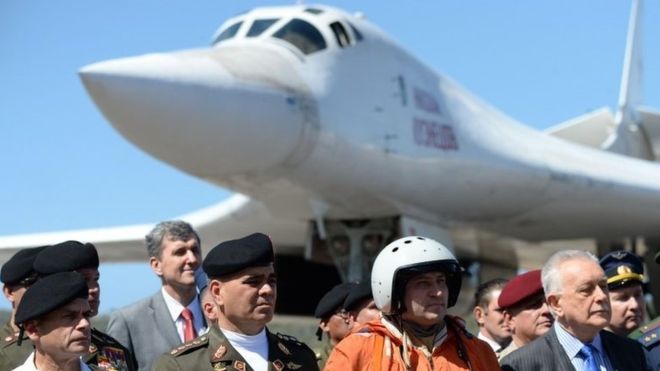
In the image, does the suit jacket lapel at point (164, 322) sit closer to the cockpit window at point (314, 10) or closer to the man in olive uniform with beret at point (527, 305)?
the man in olive uniform with beret at point (527, 305)

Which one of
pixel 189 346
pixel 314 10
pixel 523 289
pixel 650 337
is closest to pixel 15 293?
pixel 189 346

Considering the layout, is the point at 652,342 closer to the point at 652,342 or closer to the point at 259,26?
the point at 652,342

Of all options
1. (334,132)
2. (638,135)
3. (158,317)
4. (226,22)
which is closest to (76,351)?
(158,317)

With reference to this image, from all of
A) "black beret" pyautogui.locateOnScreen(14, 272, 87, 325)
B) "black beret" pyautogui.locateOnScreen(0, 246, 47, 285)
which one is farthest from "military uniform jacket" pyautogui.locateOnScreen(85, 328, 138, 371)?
"black beret" pyautogui.locateOnScreen(14, 272, 87, 325)

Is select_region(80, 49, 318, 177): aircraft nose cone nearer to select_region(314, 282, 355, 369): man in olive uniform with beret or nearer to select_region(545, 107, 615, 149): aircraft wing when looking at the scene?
select_region(314, 282, 355, 369): man in olive uniform with beret

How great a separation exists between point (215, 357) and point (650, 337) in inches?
79.5

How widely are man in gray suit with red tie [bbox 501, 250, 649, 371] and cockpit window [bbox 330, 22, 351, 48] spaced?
9.34 meters

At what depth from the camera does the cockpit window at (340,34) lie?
535 inches

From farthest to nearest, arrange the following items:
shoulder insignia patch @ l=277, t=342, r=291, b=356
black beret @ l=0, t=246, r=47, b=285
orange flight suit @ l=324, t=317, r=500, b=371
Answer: black beret @ l=0, t=246, r=47, b=285, shoulder insignia patch @ l=277, t=342, r=291, b=356, orange flight suit @ l=324, t=317, r=500, b=371

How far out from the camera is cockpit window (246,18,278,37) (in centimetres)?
1341

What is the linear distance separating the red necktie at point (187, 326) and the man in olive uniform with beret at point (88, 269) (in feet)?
2.86

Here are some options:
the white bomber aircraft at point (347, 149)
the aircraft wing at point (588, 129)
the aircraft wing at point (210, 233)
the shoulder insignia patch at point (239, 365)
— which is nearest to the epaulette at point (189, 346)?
the shoulder insignia patch at point (239, 365)

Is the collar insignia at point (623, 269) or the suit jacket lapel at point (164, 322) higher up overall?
the collar insignia at point (623, 269)

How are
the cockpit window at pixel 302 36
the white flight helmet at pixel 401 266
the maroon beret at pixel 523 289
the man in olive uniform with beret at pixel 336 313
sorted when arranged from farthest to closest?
the cockpit window at pixel 302 36 → the man in olive uniform with beret at pixel 336 313 → the maroon beret at pixel 523 289 → the white flight helmet at pixel 401 266
